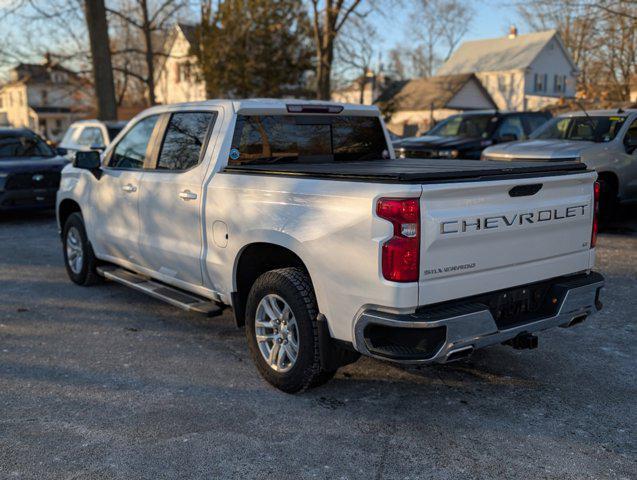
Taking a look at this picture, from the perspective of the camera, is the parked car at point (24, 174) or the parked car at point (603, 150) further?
the parked car at point (24, 174)

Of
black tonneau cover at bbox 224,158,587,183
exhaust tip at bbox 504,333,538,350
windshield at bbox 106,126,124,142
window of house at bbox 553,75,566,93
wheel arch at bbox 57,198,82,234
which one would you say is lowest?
exhaust tip at bbox 504,333,538,350

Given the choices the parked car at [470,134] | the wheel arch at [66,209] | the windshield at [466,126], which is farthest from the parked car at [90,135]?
the windshield at [466,126]

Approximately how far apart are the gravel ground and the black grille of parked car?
6379 millimetres

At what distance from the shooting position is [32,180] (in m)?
11.7

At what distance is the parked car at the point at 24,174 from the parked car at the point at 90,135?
128 cm

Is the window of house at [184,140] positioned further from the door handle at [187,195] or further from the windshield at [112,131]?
the windshield at [112,131]

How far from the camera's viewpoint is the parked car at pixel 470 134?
41.9 ft

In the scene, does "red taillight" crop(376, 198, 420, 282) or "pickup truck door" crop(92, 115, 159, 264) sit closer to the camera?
"red taillight" crop(376, 198, 420, 282)

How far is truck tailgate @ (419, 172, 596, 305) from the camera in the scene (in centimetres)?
343

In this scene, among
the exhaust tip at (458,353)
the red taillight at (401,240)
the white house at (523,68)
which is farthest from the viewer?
the white house at (523,68)

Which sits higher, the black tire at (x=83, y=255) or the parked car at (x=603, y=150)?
the parked car at (x=603, y=150)

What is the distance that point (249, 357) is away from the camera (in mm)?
4980

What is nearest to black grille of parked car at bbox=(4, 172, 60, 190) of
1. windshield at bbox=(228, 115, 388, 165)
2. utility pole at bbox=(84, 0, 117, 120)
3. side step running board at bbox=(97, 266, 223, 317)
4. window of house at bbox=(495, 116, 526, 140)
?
side step running board at bbox=(97, 266, 223, 317)

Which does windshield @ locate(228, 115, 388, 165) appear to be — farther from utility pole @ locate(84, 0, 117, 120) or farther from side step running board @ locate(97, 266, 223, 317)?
utility pole @ locate(84, 0, 117, 120)
